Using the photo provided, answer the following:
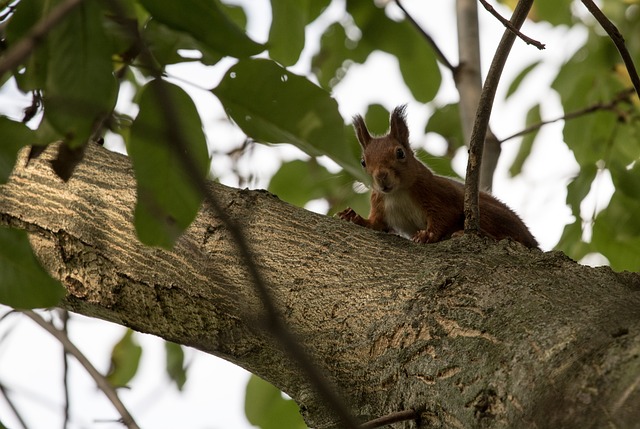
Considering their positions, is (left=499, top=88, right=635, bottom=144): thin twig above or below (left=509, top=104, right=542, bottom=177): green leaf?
below

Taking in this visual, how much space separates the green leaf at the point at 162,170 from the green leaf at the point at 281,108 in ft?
0.29

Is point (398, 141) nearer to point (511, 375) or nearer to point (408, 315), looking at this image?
point (408, 315)

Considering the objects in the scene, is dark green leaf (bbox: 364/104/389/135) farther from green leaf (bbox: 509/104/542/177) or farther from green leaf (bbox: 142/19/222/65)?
green leaf (bbox: 142/19/222/65)

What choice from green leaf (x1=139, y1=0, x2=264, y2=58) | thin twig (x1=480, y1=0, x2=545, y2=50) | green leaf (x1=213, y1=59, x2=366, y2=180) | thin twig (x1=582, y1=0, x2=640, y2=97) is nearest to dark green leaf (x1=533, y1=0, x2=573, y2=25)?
thin twig (x1=582, y1=0, x2=640, y2=97)

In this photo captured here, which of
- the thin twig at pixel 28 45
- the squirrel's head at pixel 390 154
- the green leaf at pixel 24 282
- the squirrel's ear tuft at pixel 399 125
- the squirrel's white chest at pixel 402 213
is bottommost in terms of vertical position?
the thin twig at pixel 28 45

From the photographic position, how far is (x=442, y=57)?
2.93m

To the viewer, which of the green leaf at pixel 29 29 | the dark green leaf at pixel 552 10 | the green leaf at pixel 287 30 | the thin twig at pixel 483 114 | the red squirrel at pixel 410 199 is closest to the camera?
the green leaf at pixel 29 29

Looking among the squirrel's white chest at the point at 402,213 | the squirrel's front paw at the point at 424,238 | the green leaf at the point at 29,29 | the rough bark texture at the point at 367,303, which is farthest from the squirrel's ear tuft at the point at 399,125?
the green leaf at the point at 29,29

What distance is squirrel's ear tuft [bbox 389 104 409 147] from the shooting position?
11.6 feet

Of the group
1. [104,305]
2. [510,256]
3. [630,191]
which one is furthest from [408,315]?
[630,191]

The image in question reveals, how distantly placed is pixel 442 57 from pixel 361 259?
1184 millimetres

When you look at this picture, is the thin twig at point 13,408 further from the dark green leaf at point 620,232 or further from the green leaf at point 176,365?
the dark green leaf at point 620,232

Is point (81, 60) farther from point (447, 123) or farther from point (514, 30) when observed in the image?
point (447, 123)

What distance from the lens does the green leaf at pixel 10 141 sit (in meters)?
1.63
